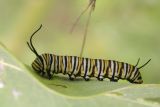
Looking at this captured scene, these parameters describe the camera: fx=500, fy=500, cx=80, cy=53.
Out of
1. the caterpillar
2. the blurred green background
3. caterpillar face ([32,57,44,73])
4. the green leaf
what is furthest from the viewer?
the blurred green background

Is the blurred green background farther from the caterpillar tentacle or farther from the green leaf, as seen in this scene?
the green leaf

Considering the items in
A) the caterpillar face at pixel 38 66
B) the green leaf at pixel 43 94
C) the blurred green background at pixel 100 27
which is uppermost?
the green leaf at pixel 43 94

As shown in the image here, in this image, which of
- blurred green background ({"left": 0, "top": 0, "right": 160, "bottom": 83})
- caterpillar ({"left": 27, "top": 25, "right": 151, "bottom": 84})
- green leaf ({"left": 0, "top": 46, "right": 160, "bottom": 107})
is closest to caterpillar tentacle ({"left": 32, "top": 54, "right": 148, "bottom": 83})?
caterpillar ({"left": 27, "top": 25, "right": 151, "bottom": 84})

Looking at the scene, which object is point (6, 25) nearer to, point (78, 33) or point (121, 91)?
point (78, 33)

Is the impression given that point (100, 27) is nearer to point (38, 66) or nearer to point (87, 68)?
point (87, 68)

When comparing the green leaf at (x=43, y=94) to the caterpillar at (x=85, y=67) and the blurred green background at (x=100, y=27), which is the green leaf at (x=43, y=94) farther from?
the blurred green background at (x=100, y=27)

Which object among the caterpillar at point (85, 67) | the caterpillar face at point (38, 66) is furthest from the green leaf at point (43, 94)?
the caterpillar at point (85, 67)

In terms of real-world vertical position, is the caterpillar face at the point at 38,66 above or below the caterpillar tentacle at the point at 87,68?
above
